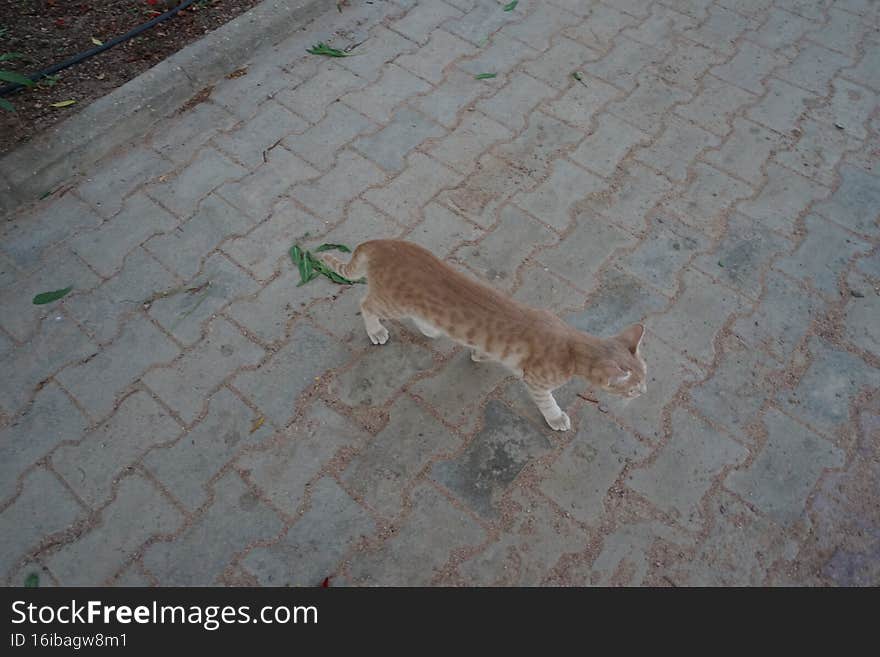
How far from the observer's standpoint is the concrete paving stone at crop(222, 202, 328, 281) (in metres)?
3.66

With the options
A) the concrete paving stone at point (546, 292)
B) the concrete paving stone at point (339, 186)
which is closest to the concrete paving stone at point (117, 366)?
the concrete paving stone at point (339, 186)

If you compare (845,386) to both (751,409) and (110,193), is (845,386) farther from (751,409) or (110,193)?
(110,193)

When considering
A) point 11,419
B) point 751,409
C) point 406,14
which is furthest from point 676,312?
point 11,419

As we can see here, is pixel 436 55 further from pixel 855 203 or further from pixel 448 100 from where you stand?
pixel 855 203

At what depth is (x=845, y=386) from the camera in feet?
10.8

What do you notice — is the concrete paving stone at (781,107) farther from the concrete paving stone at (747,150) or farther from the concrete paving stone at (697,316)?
the concrete paving stone at (697,316)

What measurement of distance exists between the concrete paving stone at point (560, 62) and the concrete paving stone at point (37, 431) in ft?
13.0

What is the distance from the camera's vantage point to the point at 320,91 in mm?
4492

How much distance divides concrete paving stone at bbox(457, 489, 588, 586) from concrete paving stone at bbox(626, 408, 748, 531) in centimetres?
44

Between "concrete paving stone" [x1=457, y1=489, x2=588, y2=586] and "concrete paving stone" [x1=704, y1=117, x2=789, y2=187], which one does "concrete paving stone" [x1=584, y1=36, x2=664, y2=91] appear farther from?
"concrete paving stone" [x1=457, y1=489, x2=588, y2=586]

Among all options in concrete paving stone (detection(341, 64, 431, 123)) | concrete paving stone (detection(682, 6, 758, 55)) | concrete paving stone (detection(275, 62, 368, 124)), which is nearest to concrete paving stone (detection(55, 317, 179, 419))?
concrete paving stone (detection(275, 62, 368, 124))

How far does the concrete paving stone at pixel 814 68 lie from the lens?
15.1 feet

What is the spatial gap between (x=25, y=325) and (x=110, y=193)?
1.06 m
